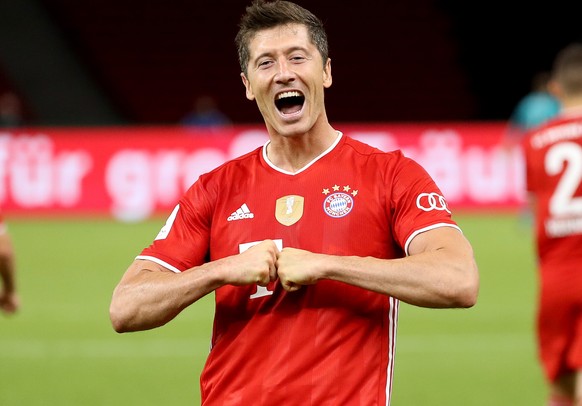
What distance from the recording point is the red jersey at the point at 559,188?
5.50 meters

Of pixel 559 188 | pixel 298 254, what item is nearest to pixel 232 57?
pixel 559 188

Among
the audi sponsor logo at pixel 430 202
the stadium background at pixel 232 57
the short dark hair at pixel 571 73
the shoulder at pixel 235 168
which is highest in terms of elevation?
the stadium background at pixel 232 57

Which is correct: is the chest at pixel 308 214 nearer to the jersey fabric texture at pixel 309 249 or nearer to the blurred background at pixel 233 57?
the jersey fabric texture at pixel 309 249

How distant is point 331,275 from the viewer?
3.35 meters

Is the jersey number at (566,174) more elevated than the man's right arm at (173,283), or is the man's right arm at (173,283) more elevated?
the jersey number at (566,174)

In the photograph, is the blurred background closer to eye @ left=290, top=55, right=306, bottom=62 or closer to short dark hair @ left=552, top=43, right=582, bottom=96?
short dark hair @ left=552, top=43, right=582, bottom=96

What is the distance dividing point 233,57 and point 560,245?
24489 millimetres

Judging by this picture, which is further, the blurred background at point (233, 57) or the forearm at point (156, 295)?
the blurred background at point (233, 57)

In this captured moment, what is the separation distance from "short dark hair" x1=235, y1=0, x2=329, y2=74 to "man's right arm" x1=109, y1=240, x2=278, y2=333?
29.4 inches

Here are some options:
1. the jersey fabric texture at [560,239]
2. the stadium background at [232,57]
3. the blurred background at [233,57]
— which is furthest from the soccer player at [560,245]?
the blurred background at [233,57]

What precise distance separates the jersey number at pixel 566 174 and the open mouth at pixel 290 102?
2.19m

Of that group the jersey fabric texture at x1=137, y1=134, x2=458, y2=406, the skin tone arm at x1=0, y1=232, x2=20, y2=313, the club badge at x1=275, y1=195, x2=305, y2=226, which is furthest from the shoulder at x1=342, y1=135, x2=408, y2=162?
the skin tone arm at x1=0, y1=232, x2=20, y2=313

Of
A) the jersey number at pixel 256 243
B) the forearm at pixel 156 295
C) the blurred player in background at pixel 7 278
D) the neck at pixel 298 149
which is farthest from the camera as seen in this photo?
the blurred player in background at pixel 7 278

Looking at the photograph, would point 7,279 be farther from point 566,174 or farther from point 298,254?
A: point 298,254
